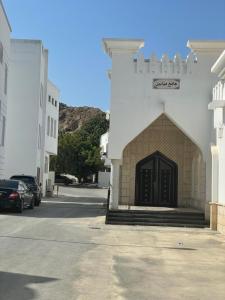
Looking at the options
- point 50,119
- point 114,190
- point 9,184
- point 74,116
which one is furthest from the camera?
point 74,116

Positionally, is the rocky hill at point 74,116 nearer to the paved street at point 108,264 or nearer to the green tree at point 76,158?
the green tree at point 76,158

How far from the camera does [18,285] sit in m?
8.07

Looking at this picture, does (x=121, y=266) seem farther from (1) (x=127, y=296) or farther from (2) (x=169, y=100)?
(2) (x=169, y=100)

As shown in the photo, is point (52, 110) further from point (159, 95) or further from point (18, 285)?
point (18, 285)

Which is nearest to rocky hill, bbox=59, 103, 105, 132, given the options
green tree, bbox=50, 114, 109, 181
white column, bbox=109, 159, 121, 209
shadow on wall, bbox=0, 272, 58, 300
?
green tree, bbox=50, 114, 109, 181

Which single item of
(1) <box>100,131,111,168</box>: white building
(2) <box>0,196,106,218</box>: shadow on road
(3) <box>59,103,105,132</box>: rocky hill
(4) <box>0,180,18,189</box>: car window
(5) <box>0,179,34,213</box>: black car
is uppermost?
(3) <box>59,103,105,132</box>: rocky hill

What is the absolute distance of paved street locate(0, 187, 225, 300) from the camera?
791 centimetres

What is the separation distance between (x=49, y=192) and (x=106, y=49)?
25.3 meters

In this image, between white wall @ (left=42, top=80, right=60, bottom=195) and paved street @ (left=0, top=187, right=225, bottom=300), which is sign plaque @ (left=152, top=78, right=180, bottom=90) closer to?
paved street @ (left=0, top=187, right=225, bottom=300)

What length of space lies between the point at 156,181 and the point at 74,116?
392 feet

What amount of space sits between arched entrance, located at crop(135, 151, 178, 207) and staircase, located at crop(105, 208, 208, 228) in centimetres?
403

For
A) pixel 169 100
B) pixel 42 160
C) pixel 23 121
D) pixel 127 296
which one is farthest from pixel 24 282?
pixel 42 160

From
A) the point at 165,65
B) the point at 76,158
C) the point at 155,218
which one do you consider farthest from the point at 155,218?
the point at 76,158

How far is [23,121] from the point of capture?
3844cm
